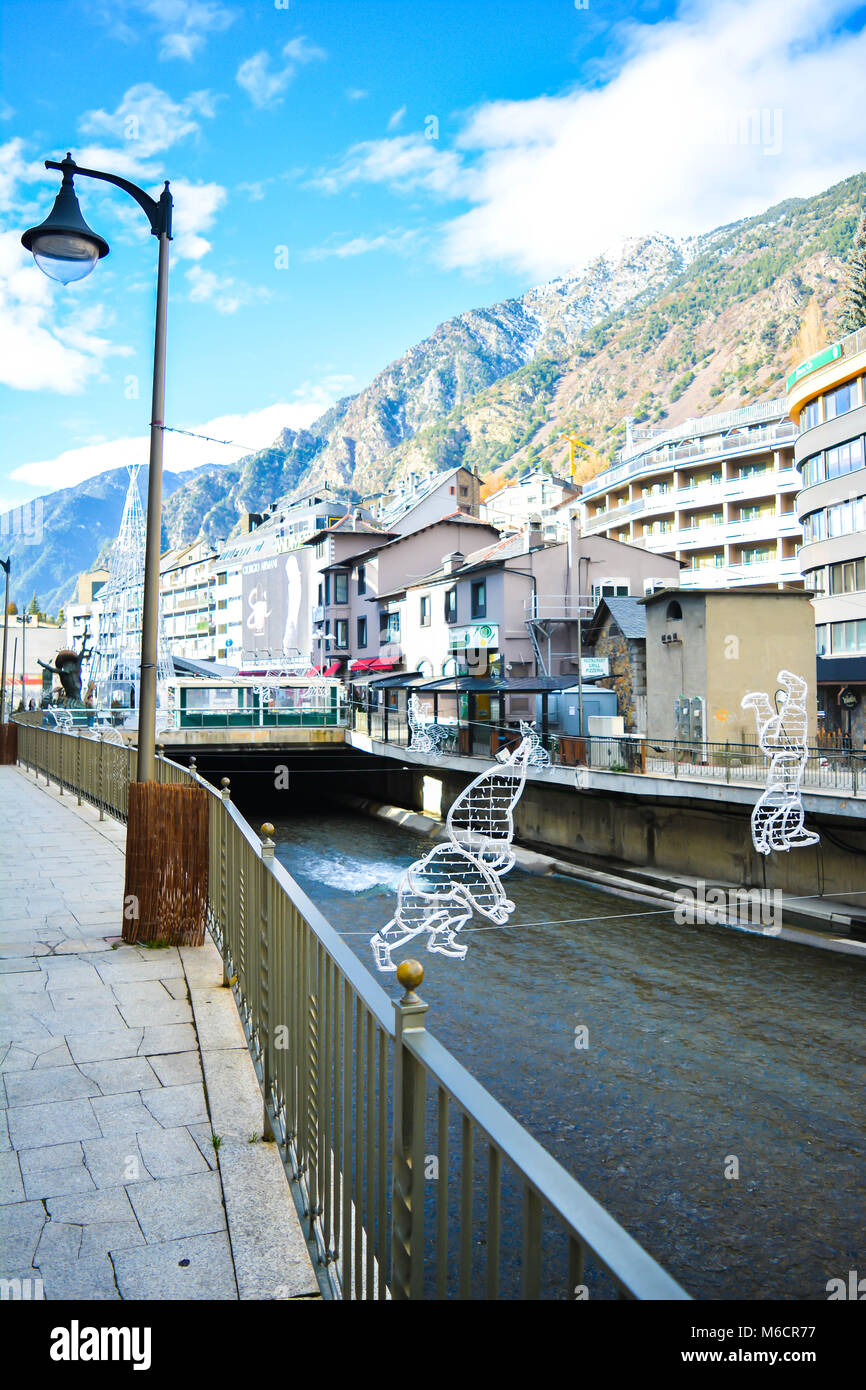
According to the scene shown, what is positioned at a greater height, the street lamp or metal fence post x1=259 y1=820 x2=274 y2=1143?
the street lamp

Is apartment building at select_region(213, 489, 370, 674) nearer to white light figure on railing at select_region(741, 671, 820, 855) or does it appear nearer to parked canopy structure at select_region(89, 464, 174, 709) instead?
parked canopy structure at select_region(89, 464, 174, 709)

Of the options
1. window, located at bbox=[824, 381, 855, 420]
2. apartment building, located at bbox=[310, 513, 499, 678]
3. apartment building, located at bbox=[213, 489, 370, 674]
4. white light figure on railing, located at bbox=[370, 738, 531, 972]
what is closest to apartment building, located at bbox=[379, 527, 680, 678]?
apartment building, located at bbox=[310, 513, 499, 678]

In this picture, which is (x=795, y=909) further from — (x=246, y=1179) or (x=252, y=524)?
(x=252, y=524)

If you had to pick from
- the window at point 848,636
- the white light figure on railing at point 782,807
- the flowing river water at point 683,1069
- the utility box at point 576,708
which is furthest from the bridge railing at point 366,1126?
the window at point 848,636

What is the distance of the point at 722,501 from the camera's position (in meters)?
61.9

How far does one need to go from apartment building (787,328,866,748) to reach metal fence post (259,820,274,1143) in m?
34.1

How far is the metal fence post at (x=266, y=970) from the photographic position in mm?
4293

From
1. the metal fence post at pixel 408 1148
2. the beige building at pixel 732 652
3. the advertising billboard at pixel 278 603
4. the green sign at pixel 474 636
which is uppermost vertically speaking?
the advertising billboard at pixel 278 603

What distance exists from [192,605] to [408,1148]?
105478 mm

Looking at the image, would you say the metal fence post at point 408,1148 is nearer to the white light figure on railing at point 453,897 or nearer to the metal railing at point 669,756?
the white light figure on railing at point 453,897

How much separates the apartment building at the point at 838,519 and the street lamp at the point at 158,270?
32204 mm

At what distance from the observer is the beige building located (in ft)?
88.4

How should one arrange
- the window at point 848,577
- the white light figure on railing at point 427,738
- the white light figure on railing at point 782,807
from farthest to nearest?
the window at point 848,577
the white light figure on railing at point 427,738
the white light figure on railing at point 782,807
